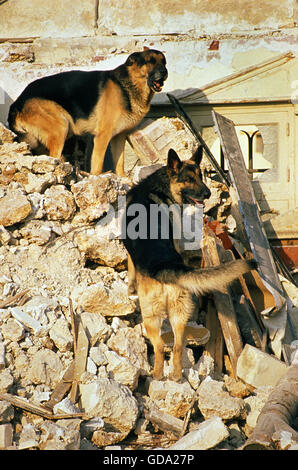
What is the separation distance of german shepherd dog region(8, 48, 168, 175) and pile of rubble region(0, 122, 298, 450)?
2.56ft

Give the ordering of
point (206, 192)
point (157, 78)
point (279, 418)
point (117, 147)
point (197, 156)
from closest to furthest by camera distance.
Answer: point (279, 418), point (206, 192), point (197, 156), point (157, 78), point (117, 147)

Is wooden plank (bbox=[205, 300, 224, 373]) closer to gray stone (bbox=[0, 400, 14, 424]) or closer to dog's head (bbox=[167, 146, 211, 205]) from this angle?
dog's head (bbox=[167, 146, 211, 205])

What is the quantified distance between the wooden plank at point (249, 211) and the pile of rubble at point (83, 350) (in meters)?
1.00

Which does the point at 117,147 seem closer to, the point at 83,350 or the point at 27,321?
the point at 27,321

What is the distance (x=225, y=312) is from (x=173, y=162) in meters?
1.61

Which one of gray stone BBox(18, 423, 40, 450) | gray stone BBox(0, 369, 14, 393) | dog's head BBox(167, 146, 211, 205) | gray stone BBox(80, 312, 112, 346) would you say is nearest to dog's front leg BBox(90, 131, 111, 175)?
dog's head BBox(167, 146, 211, 205)

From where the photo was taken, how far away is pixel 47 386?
18.2ft

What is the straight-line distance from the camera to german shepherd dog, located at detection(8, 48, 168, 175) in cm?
827

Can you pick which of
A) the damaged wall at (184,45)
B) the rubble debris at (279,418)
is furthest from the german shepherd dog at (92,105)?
the rubble debris at (279,418)

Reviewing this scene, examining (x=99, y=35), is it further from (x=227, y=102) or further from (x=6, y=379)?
(x=6, y=379)

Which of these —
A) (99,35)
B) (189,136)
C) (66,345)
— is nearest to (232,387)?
(66,345)

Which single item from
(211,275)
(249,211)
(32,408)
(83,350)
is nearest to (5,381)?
(32,408)

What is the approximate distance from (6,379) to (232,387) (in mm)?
2062

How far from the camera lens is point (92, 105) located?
27.4ft
